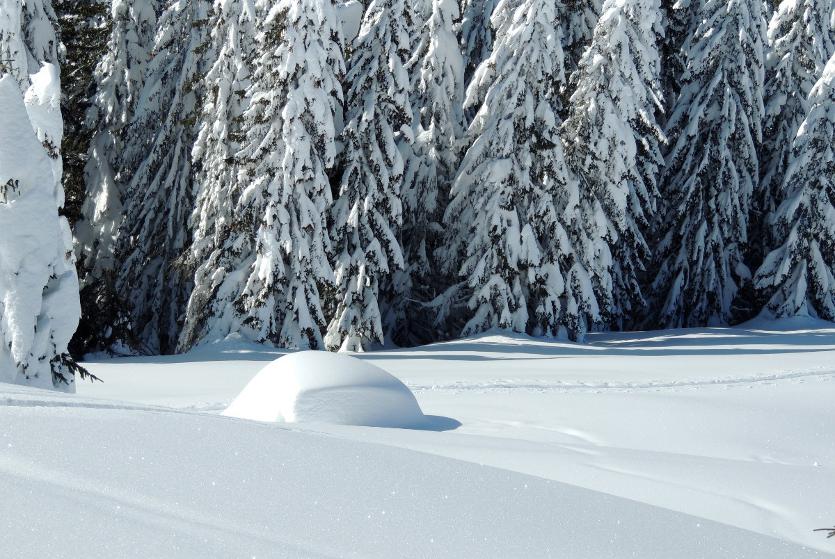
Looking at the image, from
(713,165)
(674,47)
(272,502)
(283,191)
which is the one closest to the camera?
(272,502)

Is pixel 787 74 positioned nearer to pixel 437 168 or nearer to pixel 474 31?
pixel 474 31

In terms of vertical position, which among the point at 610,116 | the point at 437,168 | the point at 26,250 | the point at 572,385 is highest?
the point at 610,116

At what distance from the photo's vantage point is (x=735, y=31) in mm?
27422

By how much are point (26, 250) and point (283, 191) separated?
1108 cm

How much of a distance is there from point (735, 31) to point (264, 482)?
Answer: 27555 millimetres

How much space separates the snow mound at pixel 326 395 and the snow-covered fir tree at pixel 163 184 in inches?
642

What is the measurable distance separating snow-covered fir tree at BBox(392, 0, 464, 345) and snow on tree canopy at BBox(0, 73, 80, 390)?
14724 millimetres

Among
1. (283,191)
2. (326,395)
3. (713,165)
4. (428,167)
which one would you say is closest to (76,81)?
(283,191)

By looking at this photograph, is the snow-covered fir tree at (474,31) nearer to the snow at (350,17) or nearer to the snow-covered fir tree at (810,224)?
the snow at (350,17)

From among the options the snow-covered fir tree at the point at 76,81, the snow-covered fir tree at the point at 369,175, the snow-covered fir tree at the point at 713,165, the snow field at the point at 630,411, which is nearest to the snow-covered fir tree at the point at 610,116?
the snow field at the point at 630,411

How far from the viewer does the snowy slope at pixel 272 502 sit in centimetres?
288

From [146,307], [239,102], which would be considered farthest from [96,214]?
[239,102]

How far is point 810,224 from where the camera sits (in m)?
27.5

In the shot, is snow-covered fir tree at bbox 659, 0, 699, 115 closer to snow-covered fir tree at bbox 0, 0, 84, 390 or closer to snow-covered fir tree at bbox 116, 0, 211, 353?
snow-covered fir tree at bbox 116, 0, 211, 353
